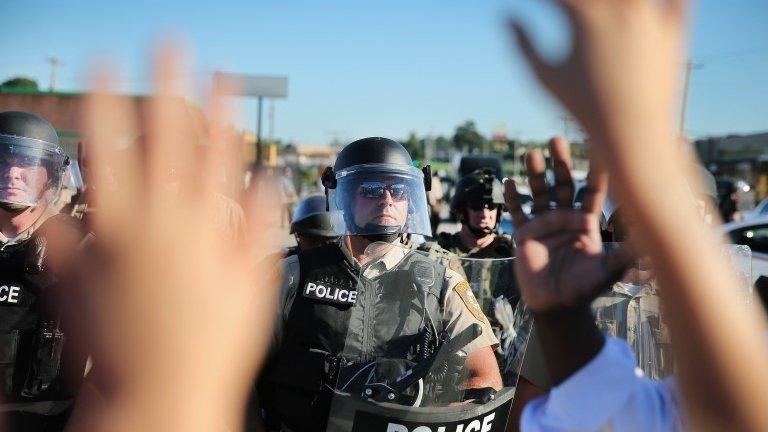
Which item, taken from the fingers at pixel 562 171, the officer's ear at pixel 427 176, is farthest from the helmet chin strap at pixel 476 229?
the fingers at pixel 562 171

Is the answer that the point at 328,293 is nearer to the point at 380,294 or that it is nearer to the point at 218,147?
the point at 380,294

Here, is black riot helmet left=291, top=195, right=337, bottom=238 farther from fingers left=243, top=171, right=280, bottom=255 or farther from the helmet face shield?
fingers left=243, top=171, right=280, bottom=255

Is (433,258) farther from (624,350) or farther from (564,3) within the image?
(564,3)

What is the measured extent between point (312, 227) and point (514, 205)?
369 centimetres

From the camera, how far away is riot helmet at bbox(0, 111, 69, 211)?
261cm

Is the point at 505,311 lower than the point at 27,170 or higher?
lower

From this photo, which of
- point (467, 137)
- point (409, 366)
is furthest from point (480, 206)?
point (467, 137)

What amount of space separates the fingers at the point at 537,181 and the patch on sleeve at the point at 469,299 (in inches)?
36.8

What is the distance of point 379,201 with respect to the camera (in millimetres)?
2887

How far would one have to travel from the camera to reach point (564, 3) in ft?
2.39

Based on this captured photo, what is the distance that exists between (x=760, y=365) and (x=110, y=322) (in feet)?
3.52

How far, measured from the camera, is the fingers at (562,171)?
42.0 inches

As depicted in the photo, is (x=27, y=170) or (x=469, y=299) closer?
(x=469, y=299)

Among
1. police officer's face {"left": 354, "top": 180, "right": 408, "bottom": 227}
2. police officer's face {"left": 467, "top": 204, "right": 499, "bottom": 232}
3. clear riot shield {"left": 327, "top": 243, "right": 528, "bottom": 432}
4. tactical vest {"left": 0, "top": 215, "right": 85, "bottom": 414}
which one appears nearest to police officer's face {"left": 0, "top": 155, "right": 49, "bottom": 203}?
tactical vest {"left": 0, "top": 215, "right": 85, "bottom": 414}
